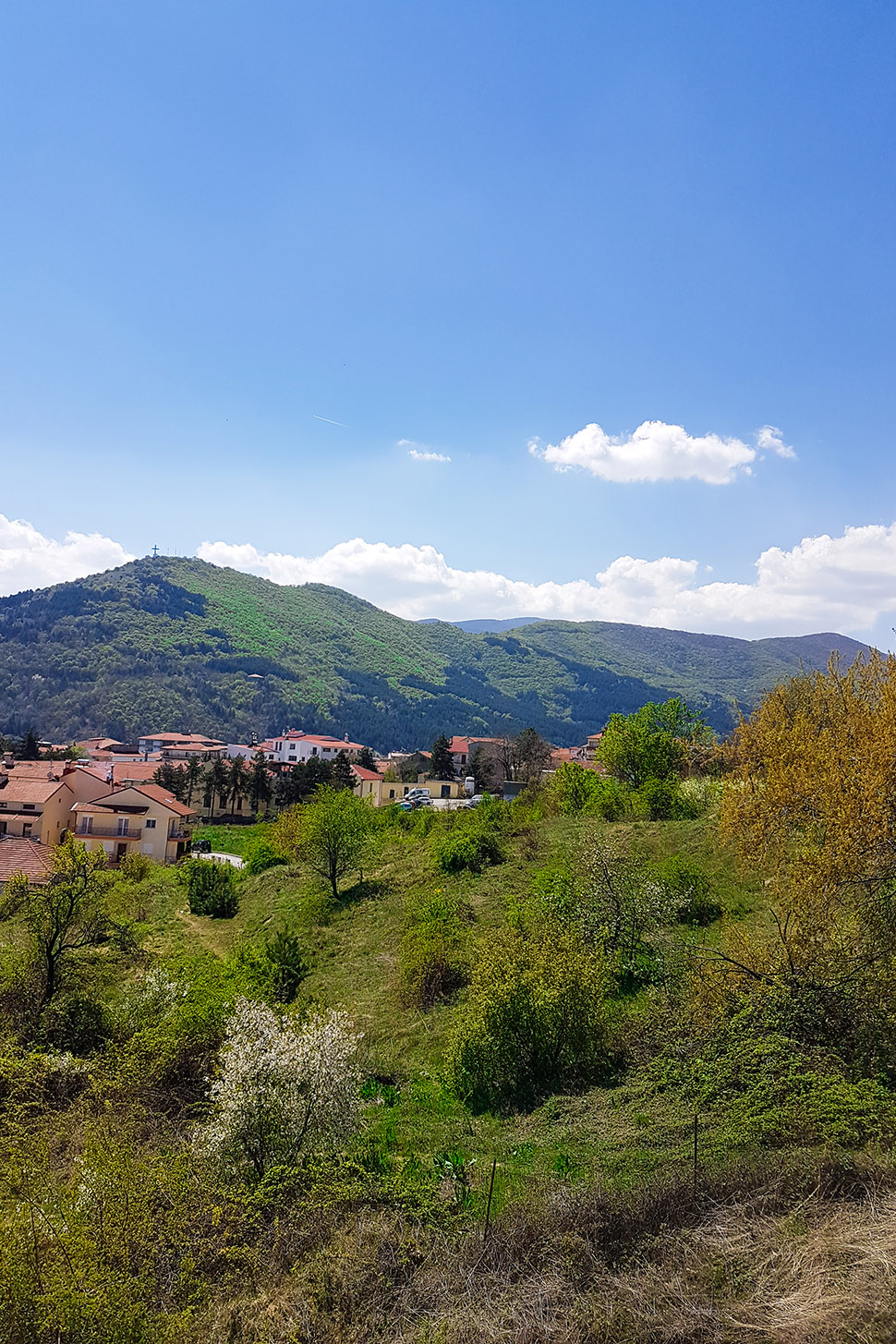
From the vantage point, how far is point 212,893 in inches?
1383

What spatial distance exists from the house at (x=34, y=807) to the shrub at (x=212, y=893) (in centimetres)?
1567

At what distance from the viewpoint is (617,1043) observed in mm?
13844

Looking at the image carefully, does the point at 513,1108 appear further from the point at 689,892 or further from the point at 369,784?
the point at 369,784

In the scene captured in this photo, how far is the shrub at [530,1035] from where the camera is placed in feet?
44.4

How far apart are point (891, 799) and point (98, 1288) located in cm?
1270

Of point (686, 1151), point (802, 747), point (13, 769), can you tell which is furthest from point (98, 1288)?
point (13, 769)

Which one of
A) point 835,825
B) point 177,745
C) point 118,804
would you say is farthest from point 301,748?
point 835,825

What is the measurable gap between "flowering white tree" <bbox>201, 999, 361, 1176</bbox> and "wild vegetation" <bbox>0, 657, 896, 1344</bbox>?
0.14 ft

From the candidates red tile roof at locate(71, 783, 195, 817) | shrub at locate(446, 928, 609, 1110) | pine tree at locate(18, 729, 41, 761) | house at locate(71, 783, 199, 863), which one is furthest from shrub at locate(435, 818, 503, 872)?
pine tree at locate(18, 729, 41, 761)

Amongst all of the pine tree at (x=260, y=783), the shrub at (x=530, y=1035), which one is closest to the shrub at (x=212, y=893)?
the shrub at (x=530, y=1035)

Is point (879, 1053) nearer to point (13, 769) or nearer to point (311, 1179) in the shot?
point (311, 1179)

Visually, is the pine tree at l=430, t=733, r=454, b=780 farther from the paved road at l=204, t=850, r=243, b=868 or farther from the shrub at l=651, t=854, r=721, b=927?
the shrub at l=651, t=854, r=721, b=927

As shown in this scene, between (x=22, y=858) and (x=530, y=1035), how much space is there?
3149cm

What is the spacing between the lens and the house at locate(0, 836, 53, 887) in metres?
33.0
